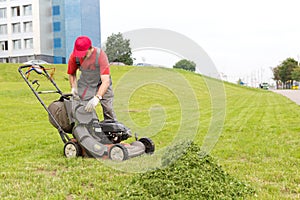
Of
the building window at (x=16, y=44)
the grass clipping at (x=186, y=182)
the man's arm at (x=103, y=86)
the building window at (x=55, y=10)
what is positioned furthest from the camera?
the building window at (x=16, y=44)

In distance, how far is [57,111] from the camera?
18.1ft

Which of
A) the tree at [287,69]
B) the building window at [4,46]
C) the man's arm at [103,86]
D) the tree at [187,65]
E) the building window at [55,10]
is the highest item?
the building window at [55,10]

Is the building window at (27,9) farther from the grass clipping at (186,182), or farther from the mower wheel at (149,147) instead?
the grass clipping at (186,182)

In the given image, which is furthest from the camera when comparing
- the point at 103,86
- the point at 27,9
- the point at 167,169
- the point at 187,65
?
the point at 27,9

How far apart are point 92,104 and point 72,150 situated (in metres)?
0.92

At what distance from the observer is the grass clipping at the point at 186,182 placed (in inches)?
135

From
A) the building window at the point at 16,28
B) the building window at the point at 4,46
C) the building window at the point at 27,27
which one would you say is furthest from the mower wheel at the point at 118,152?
the building window at the point at 4,46

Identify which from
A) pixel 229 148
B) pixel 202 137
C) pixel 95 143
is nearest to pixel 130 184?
pixel 95 143

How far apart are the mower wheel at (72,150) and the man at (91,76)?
0.64 m

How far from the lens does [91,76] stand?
Result: 5375 mm

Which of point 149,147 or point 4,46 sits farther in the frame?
point 4,46

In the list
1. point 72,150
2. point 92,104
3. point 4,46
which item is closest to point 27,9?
point 4,46

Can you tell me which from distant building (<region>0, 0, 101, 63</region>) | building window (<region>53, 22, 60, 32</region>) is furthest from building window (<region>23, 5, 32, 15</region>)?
building window (<region>53, 22, 60, 32</region>)

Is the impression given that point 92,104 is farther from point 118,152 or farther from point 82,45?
point 82,45
